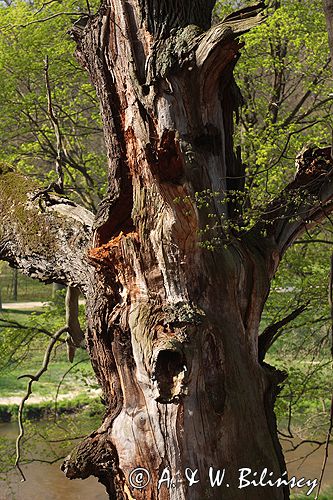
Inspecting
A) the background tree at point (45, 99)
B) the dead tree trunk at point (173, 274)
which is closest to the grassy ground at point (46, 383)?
the background tree at point (45, 99)

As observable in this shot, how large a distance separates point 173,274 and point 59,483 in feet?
31.1

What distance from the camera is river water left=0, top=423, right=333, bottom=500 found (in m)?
11.9

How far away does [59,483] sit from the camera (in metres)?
12.7

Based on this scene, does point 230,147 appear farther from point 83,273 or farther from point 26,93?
point 26,93

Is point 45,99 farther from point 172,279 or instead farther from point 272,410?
point 272,410

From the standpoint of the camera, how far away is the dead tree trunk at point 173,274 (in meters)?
4.02

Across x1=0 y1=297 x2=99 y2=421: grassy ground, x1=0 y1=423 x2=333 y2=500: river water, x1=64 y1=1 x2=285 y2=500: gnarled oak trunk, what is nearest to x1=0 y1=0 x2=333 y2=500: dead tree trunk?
x1=64 y1=1 x2=285 y2=500: gnarled oak trunk

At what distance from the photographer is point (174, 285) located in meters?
4.21

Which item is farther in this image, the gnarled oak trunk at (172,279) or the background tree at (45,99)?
the background tree at (45,99)

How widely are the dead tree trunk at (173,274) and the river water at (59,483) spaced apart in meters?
7.77

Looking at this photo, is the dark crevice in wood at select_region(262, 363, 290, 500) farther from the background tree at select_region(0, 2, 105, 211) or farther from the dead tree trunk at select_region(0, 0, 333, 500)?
the background tree at select_region(0, 2, 105, 211)

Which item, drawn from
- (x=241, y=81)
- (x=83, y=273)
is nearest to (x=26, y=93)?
(x=241, y=81)

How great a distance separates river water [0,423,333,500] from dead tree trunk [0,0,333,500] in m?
7.77

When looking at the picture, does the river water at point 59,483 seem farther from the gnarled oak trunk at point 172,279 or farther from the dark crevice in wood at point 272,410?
the gnarled oak trunk at point 172,279
